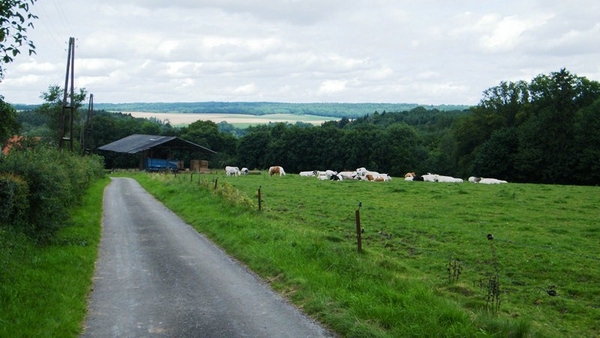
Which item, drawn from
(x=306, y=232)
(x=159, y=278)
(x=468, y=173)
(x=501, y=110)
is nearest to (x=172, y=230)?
(x=306, y=232)

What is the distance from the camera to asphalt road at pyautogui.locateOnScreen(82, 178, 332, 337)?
7688mm

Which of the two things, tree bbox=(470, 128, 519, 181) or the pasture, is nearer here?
the pasture

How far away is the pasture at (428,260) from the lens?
7979mm

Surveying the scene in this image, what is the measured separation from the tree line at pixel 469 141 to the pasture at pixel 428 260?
17917 millimetres

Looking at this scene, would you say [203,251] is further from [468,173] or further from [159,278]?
[468,173]

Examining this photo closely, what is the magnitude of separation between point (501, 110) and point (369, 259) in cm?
7177

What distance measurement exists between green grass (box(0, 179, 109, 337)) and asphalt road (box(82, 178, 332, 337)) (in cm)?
26

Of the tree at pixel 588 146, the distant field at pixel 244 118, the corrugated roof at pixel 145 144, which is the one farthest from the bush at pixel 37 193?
the distant field at pixel 244 118

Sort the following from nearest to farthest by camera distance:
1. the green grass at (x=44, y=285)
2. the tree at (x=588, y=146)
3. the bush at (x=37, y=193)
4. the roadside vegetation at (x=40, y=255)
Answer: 1. the green grass at (x=44, y=285)
2. the roadside vegetation at (x=40, y=255)
3. the bush at (x=37, y=193)
4. the tree at (x=588, y=146)

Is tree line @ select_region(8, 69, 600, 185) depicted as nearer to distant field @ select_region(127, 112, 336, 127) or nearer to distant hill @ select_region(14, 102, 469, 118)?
distant field @ select_region(127, 112, 336, 127)

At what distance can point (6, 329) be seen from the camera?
6930mm

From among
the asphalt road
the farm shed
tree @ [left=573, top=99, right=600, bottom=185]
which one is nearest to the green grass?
the asphalt road

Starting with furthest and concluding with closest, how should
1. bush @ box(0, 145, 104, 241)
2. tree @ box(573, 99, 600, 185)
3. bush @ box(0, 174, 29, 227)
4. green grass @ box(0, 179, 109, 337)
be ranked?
tree @ box(573, 99, 600, 185)
bush @ box(0, 145, 104, 241)
bush @ box(0, 174, 29, 227)
green grass @ box(0, 179, 109, 337)

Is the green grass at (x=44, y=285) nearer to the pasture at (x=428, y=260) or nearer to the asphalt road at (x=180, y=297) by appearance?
the asphalt road at (x=180, y=297)
